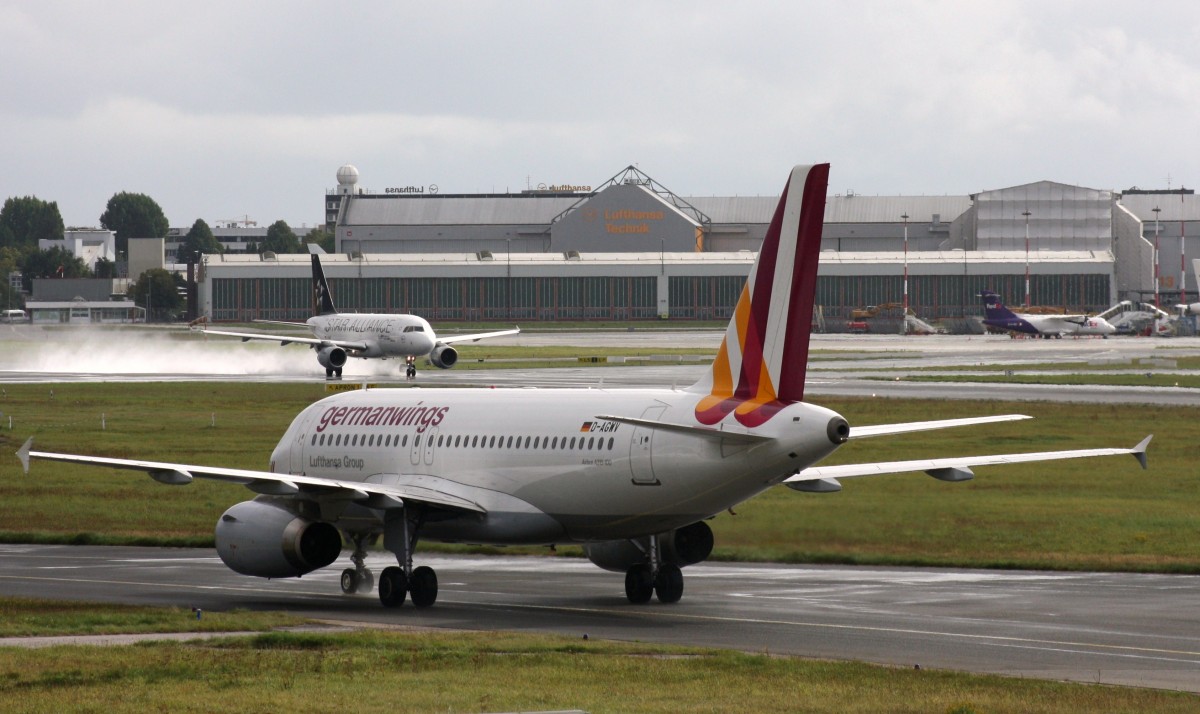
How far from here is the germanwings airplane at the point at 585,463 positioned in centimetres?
2559

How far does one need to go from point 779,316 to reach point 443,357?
7779 cm

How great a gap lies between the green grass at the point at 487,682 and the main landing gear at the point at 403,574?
511cm

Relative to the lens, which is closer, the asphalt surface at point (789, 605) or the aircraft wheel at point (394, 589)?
the asphalt surface at point (789, 605)

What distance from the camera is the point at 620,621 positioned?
2689 cm

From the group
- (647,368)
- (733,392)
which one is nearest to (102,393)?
(647,368)

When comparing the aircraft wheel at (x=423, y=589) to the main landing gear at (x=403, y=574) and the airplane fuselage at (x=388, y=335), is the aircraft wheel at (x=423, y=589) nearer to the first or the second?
the main landing gear at (x=403, y=574)

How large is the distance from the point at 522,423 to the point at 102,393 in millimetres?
61668

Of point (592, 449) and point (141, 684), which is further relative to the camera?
point (592, 449)

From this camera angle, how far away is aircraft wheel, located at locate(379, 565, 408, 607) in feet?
94.0

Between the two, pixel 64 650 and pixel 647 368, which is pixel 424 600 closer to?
pixel 64 650

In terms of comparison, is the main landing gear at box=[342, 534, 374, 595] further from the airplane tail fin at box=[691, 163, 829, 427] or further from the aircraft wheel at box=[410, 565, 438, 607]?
the airplane tail fin at box=[691, 163, 829, 427]

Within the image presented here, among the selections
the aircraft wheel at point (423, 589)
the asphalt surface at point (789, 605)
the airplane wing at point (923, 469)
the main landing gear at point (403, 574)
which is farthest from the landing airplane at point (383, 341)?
the airplane wing at point (923, 469)

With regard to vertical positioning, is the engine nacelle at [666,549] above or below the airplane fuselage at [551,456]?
below

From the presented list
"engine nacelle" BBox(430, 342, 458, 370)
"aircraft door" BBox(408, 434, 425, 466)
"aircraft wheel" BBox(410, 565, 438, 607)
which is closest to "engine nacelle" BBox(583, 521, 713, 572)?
"aircraft wheel" BBox(410, 565, 438, 607)
